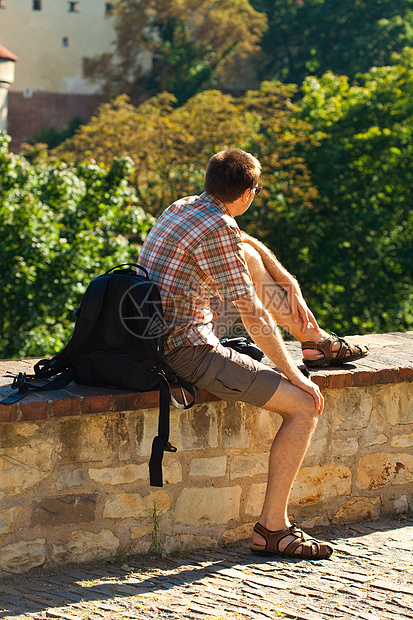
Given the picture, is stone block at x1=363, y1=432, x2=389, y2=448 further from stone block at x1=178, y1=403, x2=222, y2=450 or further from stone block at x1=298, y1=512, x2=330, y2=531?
stone block at x1=178, y1=403, x2=222, y2=450

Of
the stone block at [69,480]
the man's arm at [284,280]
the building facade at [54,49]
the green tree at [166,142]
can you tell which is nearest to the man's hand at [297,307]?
the man's arm at [284,280]

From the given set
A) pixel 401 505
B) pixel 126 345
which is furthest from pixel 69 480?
pixel 401 505

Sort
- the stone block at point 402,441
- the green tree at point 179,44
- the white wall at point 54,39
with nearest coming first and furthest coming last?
the stone block at point 402,441
the green tree at point 179,44
the white wall at point 54,39

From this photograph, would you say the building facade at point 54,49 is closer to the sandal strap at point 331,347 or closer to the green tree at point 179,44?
the green tree at point 179,44

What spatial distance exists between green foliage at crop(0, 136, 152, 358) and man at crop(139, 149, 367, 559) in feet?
29.5

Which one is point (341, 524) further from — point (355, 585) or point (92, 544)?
point (92, 544)

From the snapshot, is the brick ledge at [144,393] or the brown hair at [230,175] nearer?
the brick ledge at [144,393]

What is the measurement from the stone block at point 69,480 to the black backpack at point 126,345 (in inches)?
11.1

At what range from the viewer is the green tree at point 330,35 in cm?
3436

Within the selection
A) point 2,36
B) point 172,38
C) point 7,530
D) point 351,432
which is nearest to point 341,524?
point 351,432

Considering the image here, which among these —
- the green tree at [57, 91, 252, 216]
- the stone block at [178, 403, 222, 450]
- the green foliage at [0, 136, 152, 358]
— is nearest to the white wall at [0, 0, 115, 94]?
the green tree at [57, 91, 252, 216]

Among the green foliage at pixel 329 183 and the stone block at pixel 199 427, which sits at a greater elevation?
the green foliage at pixel 329 183

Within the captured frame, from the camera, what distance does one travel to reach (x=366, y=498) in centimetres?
391

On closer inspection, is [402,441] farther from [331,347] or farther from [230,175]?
[230,175]
